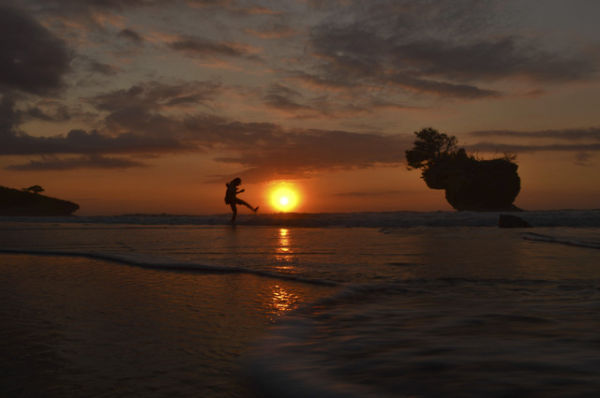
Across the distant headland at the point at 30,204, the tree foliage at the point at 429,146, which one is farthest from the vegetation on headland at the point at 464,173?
the distant headland at the point at 30,204

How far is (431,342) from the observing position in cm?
201

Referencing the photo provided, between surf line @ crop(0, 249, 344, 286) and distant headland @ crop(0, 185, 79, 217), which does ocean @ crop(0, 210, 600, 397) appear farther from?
distant headland @ crop(0, 185, 79, 217)

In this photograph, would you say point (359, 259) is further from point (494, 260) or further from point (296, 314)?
point (296, 314)

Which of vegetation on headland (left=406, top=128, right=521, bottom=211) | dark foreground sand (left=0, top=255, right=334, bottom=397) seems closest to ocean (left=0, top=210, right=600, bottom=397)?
dark foreground sand (left=0, top=255, right=334, bottom=397)

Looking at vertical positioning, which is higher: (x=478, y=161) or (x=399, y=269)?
(x=478, y=161)

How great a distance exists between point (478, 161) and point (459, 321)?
61.7 m

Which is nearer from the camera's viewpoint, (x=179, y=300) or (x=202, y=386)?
(x=202, y=386)

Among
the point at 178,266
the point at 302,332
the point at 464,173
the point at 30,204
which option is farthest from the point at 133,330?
the point at 464,173

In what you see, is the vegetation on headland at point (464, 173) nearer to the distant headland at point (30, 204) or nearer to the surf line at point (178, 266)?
the distant headland at point (30, 204)

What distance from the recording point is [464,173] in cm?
5825

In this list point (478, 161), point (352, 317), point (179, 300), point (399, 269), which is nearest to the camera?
point (352, 317)

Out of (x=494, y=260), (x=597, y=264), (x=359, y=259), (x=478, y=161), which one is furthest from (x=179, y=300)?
(x=478, y=161)

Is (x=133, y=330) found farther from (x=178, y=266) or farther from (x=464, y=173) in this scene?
(x=464, y=173)

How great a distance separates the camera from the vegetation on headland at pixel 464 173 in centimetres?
5825
